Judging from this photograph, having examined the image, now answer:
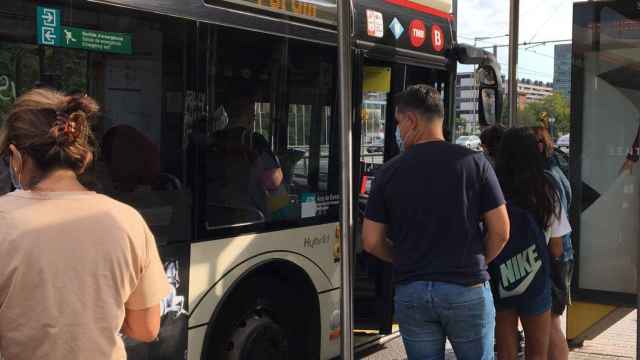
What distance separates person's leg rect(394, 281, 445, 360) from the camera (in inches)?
131

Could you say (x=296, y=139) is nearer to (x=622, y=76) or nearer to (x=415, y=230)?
(x=415, y=230)

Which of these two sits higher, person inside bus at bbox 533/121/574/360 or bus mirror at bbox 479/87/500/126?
bus mirror at bbox 479/87/500/126

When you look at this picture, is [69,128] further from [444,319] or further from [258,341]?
[258,341]

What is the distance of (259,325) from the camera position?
443 centimetres

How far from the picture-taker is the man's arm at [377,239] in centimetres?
341

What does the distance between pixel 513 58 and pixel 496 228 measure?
8.17ft

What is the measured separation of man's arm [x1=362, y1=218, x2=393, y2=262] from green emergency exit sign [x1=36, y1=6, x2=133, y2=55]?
1.36 meters

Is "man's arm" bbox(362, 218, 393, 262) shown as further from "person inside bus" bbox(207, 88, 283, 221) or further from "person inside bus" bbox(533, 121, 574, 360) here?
"person inside bus" bbox(533, 121, 574, 360)

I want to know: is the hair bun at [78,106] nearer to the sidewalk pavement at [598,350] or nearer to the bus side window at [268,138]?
the bus side window at [268,138]

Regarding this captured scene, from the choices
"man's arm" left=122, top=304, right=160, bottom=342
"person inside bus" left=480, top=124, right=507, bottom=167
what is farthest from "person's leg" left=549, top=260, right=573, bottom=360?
"man's arm" left=122, top=304, right=160, bottom=342

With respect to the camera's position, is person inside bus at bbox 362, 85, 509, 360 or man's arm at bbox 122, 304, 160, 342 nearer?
man's arm at bbox 122, 304, 160, 342

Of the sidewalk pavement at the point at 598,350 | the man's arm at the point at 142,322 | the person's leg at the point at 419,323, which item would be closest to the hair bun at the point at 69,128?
the man's arm at the point at 142,322

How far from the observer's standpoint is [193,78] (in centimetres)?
388

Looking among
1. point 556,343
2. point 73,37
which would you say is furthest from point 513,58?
point 73,37
